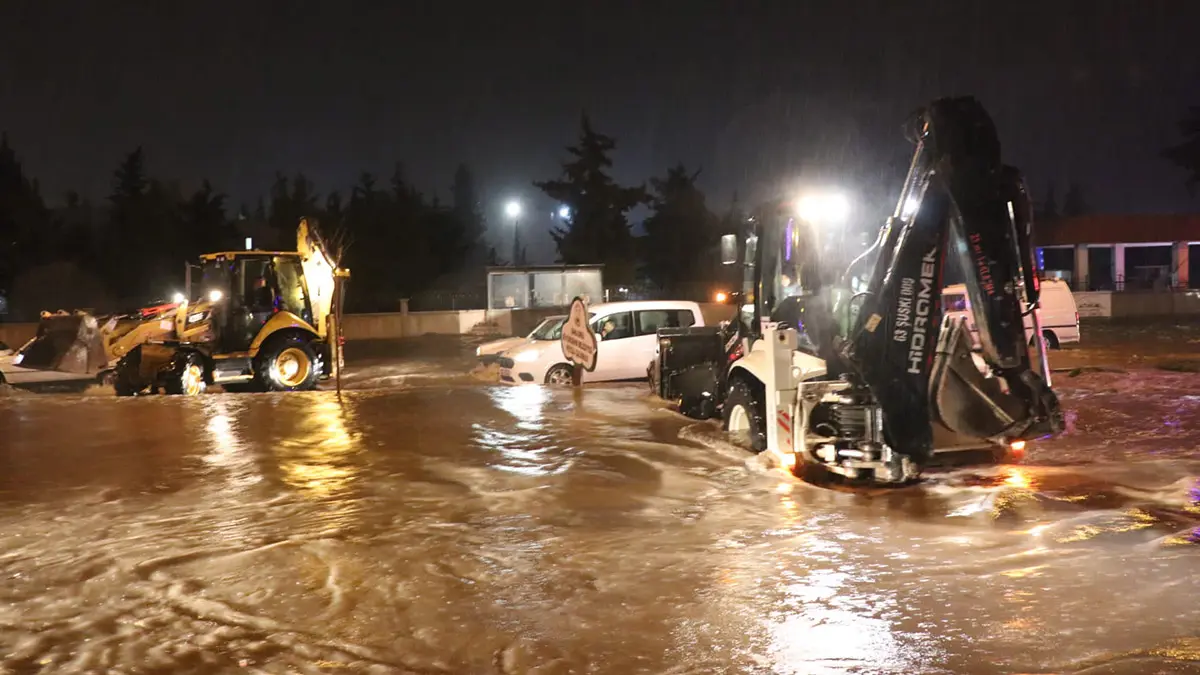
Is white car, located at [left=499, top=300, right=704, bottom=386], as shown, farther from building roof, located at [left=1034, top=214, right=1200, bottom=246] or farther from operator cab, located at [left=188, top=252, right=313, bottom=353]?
building roof, located at [left=1034, top=214, right=1200, bottom=246]

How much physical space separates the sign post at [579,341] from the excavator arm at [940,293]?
23.1 feet

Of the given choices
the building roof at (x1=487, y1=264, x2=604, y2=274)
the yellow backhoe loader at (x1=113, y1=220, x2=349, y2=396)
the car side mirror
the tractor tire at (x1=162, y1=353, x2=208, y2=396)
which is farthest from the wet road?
the building roof at (x1=487, y1=264, x2=604, y2=274)

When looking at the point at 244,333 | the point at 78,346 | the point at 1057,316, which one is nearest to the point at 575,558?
the point at 244,333

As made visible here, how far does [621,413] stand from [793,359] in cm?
433

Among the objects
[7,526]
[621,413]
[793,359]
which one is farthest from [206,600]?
[621,413]

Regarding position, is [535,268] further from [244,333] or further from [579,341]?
[579,341]

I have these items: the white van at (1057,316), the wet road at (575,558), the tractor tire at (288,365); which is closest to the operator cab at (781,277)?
the wet road at (575,558)

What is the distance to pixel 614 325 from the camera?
59.7ft

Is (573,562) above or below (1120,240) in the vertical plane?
below

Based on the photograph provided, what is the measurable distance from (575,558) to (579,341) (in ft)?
28.9

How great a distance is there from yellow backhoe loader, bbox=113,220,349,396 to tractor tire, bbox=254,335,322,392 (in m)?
0.02

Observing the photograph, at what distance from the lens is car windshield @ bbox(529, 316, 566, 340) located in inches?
741

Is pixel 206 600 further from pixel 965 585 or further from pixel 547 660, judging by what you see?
pixel 965 585

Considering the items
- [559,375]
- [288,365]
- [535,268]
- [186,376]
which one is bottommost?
[559,375]
